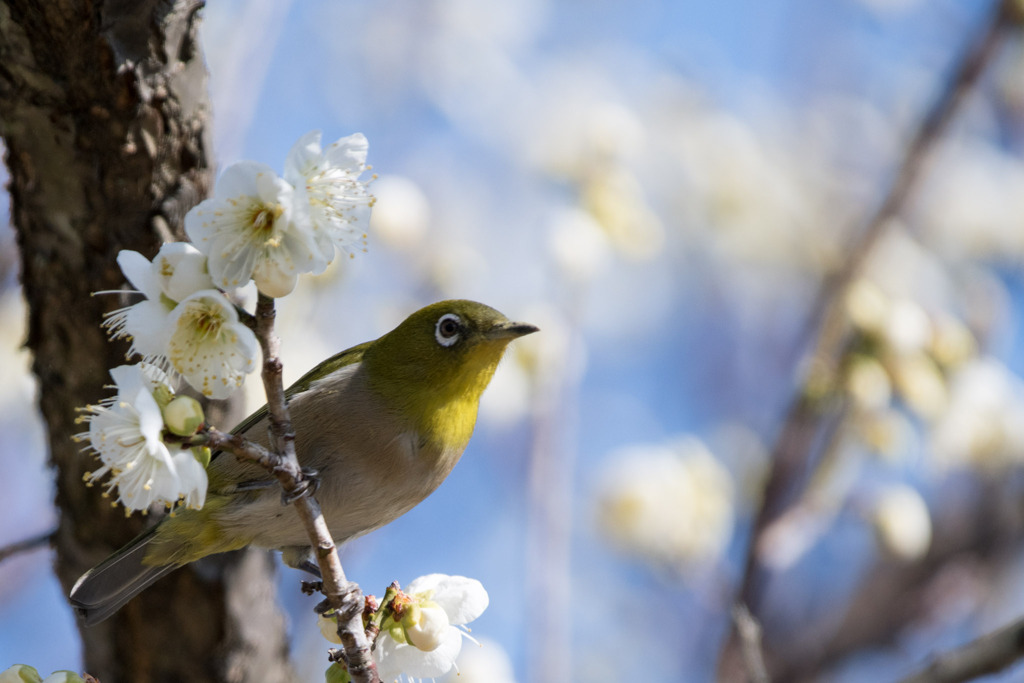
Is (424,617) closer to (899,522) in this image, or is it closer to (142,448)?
(142,448)

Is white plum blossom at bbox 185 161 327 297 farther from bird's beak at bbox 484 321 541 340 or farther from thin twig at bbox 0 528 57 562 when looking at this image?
thin twig at bbox 0 528 57 562

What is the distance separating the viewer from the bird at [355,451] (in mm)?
2609

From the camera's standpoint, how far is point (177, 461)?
169 centimetres

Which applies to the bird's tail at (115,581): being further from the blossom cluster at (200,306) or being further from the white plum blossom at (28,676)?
the blossom cluster at (200,306)

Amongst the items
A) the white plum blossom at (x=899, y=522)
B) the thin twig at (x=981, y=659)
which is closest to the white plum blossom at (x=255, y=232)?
the thin twig at (x=981, y=659)

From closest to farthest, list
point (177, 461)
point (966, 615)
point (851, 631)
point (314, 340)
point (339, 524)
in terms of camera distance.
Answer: point (177, 461) < point (339, 524) < point (314, 340) < point (966, 615) < point (851, 631)

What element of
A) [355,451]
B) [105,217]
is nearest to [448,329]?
[355,451]

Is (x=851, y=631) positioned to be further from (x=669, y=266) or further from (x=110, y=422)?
(x=110, y=422)

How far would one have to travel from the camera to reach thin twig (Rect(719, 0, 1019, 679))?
409 centimetres

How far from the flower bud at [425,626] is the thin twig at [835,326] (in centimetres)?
229

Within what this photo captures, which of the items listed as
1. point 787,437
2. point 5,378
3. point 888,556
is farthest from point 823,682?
point 5,378

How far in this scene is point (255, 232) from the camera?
1.71 metres

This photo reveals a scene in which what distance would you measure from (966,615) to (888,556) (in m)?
1.97

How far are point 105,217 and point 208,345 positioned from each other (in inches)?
44.9
